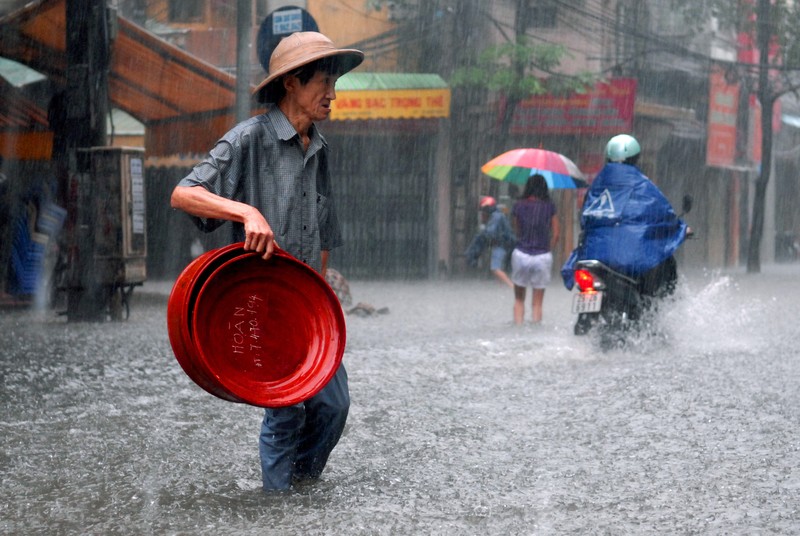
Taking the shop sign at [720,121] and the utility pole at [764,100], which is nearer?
the utility pole at [764,100]

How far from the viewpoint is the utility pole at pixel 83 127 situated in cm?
1240

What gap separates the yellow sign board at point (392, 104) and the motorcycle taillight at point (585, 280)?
14.2 meters

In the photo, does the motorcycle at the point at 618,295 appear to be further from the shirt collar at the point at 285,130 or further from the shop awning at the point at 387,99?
the shop awning at the point at 387,99

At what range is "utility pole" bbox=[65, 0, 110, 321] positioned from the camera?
1240cm

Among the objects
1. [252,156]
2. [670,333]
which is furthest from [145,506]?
[670,333]

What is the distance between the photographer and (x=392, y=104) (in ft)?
75.9

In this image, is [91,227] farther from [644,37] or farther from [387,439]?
[644,37]

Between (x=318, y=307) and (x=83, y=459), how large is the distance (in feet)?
5.40

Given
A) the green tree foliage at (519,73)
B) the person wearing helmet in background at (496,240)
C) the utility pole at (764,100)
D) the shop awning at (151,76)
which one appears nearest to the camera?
the shop awning at (151,76)

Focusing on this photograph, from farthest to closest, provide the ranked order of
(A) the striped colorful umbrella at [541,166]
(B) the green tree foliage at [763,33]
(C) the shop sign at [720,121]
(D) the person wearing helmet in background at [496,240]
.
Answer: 1. (C) the shop sign at [720,121]
2. (B) the green tree foliage at [763,33]
3. (D) the person wearing helmet in background at [496,240]
4. (A) the striped colorful umbrella at [541,166]

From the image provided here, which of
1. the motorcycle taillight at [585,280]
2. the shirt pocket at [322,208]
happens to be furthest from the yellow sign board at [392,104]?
the shirt pocket at [322,208]

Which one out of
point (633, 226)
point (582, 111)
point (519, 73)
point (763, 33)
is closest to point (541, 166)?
point (633, 226)

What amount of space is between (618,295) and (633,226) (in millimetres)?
506

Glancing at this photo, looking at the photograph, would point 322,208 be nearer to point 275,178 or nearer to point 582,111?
point 275,178
